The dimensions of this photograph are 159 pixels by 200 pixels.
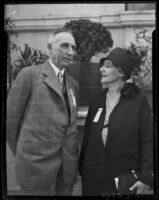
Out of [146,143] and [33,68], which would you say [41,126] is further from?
[146,143]

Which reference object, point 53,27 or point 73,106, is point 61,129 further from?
point 53,27

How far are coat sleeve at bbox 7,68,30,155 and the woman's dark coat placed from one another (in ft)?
1.63

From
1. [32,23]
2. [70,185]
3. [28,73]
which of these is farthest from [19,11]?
[70,185]

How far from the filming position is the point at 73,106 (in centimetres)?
339

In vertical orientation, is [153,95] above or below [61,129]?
above

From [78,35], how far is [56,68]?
11.6 inches

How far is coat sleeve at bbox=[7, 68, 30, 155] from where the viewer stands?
338cm

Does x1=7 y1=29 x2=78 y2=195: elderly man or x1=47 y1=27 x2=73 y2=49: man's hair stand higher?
x1=47 y1=27 x2=73 y2=49: man's hair

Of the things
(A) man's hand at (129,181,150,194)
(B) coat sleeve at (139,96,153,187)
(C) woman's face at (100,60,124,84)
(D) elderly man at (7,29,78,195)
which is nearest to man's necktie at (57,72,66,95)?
(D) elderly man at (7,29,78,195)

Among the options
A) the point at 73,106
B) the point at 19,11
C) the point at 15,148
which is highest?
the point at 19,11

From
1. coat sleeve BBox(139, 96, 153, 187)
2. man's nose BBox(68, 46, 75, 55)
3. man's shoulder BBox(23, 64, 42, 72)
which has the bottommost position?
coat sleeve BBox(139, 96, 153, 187)

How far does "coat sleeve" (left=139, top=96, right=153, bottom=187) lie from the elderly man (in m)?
0.50

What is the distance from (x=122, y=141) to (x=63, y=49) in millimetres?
813

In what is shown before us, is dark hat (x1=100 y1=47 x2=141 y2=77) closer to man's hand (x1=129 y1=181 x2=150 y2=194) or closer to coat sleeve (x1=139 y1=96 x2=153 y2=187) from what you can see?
coat sleeve (x1=139 y1=96 x2=153 y2=187)
